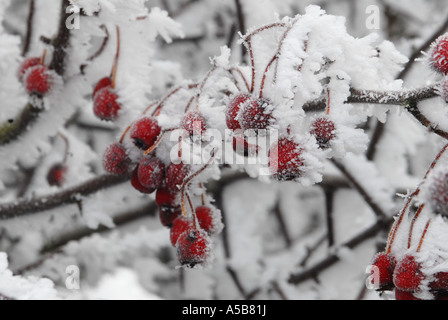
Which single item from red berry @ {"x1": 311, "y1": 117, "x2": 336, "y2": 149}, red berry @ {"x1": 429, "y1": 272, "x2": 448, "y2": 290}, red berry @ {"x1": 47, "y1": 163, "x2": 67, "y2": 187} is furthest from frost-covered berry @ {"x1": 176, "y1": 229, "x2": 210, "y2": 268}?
red berry @ {"x1": 47, "y1": 163, "x2": 67, "y2": 187}

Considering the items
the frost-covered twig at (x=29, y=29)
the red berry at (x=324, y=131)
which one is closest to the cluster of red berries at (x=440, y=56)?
the red berry at (x=324, y=131)

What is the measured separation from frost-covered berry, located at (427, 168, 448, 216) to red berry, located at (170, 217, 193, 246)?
1.92ft

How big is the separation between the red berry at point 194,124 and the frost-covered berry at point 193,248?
226mm

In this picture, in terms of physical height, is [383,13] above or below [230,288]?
above

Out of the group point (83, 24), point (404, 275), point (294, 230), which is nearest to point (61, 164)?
point (83, 24)

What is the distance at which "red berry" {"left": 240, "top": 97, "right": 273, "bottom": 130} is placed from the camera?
987 mm

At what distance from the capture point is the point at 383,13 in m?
4.02

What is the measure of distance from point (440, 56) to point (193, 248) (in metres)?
0.66

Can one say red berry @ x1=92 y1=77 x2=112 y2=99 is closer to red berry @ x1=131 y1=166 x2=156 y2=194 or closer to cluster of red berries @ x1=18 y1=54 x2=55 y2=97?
cluster of red berries @ x1=18 y1=54 x2=55 y2=97

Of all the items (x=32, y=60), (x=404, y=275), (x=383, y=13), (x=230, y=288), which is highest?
(x=383, y=13)

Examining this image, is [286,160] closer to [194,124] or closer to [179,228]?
[194,124]
